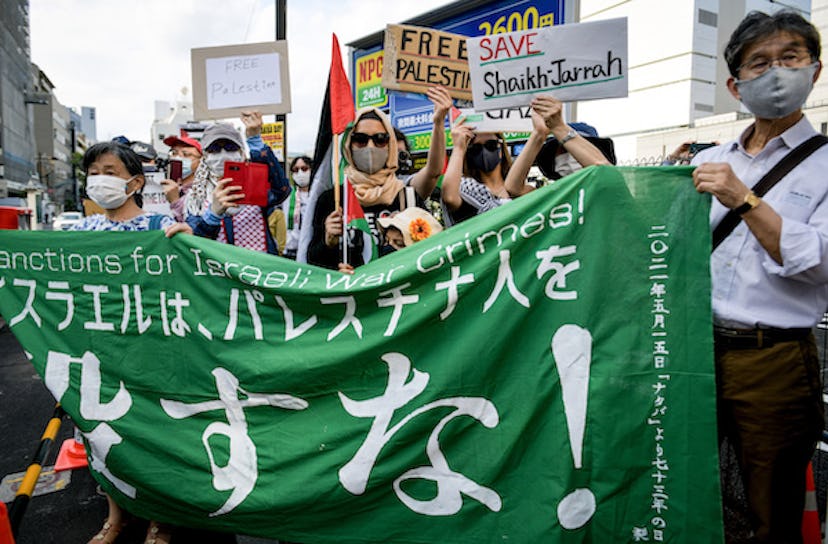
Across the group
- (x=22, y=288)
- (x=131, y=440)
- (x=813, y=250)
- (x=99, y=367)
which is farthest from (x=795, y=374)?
(x=22, y=288)

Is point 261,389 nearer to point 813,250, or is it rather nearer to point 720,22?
point 813,250

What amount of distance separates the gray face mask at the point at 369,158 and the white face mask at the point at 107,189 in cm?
115

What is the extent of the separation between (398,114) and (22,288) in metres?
8.66

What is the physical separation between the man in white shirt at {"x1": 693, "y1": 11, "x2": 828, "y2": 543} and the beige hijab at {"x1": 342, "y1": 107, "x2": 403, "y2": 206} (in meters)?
1.58

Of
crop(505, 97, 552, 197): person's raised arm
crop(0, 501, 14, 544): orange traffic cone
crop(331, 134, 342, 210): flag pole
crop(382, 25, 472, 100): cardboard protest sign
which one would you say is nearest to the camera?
crop(0, 501, 14, 544): orange traffic cone

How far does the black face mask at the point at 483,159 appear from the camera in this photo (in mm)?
3590

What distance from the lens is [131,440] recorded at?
2.48 metres

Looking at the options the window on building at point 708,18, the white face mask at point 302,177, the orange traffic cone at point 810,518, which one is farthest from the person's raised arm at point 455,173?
the window on building at point 708,18

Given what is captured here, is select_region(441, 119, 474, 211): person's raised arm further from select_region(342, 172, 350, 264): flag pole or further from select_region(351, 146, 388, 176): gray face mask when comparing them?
select_region(342, 172, 350, 264): flag pole

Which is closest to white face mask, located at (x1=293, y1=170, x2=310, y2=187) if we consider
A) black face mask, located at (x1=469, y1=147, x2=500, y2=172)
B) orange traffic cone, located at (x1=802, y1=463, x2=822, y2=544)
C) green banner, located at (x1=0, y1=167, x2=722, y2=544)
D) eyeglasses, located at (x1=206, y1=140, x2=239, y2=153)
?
eyeglasses, located at (x1=206, y1=140, x2=239, y2=153)

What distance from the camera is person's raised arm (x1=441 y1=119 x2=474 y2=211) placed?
121 inches

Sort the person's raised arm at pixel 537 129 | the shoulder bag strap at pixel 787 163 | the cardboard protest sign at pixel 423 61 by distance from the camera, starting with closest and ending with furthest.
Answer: the shoulder bag strap at pixel 787 163, the person's raised arm at pixel 537 129, the cardboard protest sign at pixel 423 61

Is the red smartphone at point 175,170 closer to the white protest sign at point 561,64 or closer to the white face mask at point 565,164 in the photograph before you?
the white protest sign at point 561,64

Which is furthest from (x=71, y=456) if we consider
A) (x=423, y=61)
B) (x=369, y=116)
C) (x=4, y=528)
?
(x=423, y=61)
